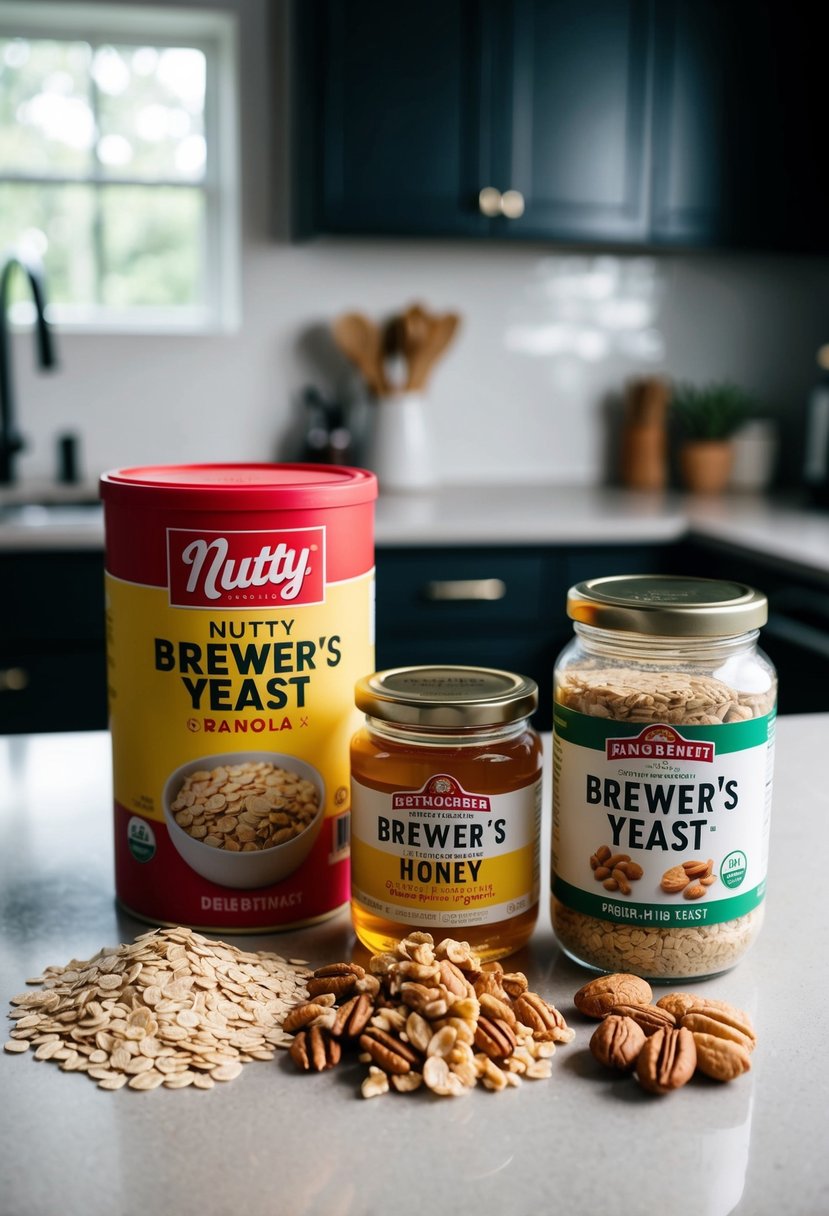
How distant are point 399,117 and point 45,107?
3.04 feet

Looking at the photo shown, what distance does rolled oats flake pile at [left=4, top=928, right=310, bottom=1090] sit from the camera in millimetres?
596

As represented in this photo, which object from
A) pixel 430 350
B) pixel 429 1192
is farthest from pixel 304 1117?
pixel 430 350

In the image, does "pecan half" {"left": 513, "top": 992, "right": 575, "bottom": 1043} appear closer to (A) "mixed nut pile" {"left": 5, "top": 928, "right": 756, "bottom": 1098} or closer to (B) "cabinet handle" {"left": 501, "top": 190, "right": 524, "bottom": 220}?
(A) "mixed nut pile" {"left": 5, "top": 928, "right": 756, "bottom": 1098}

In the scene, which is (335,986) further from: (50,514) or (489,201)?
(489,201)

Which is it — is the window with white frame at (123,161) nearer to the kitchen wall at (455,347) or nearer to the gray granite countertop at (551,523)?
the kitchen wall at (455,347)

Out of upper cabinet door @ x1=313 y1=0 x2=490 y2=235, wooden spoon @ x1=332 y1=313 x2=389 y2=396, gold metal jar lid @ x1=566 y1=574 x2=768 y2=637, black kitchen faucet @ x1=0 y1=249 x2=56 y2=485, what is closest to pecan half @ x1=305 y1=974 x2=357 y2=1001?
gold metal jar lid @ x1=566 y1=574 x2=768 y2=637

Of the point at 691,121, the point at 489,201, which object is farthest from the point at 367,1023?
the point at 691,121

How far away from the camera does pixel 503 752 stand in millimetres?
691

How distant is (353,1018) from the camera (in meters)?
0.61

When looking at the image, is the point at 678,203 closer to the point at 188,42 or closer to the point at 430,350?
the point at 430,350

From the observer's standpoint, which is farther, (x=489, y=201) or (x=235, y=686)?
(x=489, y=201)

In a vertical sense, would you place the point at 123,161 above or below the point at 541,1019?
above

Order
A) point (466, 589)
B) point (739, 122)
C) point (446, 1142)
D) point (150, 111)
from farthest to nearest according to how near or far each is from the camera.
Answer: point (150, 111)
point (739, 122)
point (466, 589)
point (446, 1142)

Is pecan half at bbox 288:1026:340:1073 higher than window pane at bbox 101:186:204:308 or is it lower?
lower
